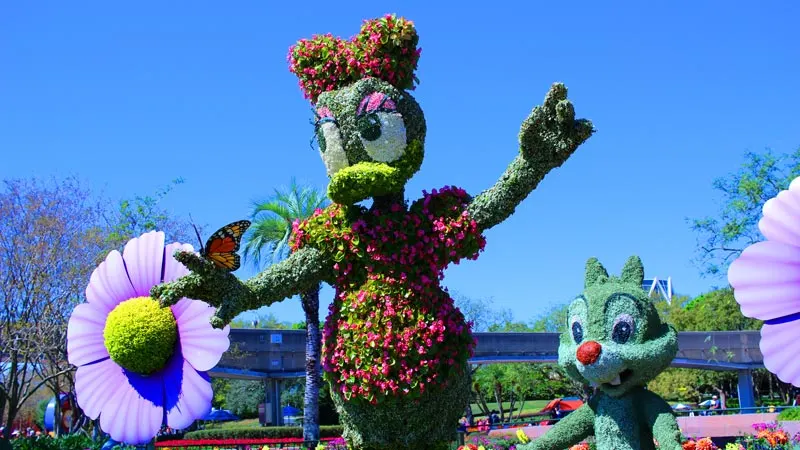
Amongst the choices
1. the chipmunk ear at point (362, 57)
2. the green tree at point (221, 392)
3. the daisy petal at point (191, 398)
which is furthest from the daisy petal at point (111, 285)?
the green tree at point (221, 392)

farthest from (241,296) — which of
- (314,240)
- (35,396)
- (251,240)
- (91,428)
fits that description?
(35,396)

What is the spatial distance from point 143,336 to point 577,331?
358 cm

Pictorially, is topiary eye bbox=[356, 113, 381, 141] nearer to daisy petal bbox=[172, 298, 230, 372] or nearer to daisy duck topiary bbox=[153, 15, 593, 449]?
daisy duck topiary bbox=[153, 15, 593, 449]

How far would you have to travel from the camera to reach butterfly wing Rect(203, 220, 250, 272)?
6.66 meters

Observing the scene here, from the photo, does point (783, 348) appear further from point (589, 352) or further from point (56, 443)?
point (56, 443)

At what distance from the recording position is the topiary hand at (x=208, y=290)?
255 inches

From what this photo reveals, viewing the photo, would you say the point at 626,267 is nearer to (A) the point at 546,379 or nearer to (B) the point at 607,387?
(B) the point at 607,387

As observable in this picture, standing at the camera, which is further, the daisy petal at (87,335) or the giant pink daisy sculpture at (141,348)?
the daisy petal at (87,335)

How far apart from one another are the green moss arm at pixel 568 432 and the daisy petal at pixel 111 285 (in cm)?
376

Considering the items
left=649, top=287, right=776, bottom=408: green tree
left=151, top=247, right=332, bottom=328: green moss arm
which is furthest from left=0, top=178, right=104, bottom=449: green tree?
left=649, top=287, right=776, bottom=408: green tree

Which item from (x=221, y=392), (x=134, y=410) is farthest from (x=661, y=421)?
(x=221, y=392)

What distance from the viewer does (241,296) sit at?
6.68 metres

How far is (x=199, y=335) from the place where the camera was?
7.31 m

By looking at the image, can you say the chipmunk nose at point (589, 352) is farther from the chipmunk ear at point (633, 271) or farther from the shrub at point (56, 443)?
the shrub at point (56, 443)
